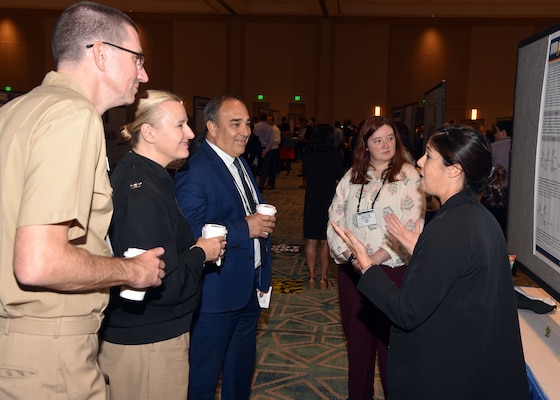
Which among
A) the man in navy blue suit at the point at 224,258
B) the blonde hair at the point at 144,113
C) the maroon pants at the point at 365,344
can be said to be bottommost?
the maroon pants at the point at 365,344

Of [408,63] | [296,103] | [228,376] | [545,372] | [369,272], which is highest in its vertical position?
[408,63]

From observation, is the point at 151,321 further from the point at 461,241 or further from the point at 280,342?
the point at 280,342

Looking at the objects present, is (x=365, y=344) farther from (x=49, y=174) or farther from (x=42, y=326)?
(x=49, y=174)

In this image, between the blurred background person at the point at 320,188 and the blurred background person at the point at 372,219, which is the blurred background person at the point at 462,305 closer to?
the blurred background person at the point at 372,219

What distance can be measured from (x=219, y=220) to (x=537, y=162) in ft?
4.50

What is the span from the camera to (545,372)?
166 centimetres

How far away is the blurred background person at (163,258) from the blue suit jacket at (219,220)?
36cm

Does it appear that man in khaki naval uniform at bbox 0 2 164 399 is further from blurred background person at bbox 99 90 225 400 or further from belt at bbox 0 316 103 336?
blurred background person at bbox 99 90 225 400

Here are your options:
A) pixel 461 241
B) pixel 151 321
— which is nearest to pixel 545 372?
pixel 461 241

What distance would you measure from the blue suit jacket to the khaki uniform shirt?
0.93m

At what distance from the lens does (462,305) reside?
154 cm

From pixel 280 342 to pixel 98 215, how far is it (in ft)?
9.00

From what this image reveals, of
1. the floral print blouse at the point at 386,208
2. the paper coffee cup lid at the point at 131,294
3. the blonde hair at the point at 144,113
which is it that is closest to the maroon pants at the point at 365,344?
the floral print blouse at the point at 386,208

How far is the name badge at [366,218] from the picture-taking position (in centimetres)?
279
